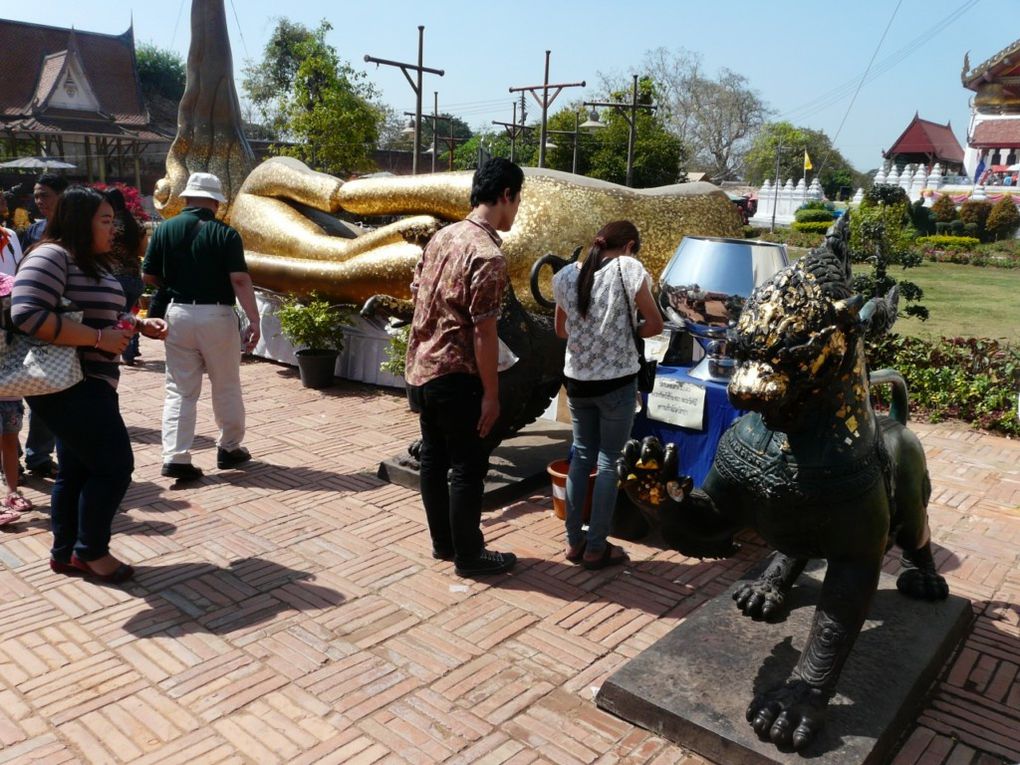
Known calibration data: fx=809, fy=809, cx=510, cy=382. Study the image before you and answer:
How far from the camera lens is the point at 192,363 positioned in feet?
14.9

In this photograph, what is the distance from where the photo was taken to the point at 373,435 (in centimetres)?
555

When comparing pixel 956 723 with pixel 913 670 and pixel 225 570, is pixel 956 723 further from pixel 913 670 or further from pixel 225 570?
pixel 225 570

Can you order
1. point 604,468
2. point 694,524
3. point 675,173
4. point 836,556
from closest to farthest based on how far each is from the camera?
point 836,556 → point 694,524 → point 604,468 → point 675,173

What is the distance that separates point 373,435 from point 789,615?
131 inches

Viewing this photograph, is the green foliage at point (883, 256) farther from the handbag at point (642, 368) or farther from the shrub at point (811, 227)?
the shrub at point (811, 227)

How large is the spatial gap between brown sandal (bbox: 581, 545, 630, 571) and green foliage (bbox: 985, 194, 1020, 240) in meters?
27.4

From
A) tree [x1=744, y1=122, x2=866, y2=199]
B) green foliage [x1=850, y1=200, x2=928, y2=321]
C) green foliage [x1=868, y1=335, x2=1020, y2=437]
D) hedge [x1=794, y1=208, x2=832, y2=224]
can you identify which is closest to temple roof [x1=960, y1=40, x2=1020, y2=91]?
hedge [x1=794, y1=208, x2=832, y2=224]

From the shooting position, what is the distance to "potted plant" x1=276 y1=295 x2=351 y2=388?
663 centimetres

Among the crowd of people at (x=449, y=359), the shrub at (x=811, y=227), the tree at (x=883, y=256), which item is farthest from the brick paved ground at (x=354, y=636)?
the shrub at (x=811, y=227)

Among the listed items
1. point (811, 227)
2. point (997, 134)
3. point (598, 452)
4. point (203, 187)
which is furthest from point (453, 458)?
point (997, 134)

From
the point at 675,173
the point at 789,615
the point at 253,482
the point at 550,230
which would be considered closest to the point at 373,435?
the point at 253,482

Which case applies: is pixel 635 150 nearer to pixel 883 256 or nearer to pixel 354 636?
pixel 883 256

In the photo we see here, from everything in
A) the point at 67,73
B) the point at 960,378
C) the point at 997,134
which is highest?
the point at 997,134

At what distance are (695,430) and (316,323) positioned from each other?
377 centimetres
